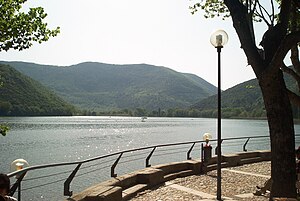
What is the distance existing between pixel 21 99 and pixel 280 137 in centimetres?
11748

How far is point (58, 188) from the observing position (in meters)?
21.5

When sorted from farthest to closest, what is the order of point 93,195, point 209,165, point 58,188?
point 58,188 → point 209,165 → point 93,195

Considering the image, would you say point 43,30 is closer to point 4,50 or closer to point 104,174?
point 4,50

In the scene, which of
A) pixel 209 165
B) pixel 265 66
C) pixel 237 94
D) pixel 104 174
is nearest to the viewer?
pixel 265 66

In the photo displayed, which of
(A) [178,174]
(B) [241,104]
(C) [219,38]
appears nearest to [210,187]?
(A) [178,174]

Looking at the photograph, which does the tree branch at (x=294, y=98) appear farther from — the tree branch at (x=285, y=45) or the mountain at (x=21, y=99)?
the mountain at (x=21, y=99)

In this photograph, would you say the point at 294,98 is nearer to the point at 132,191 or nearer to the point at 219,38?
the point at 219,38

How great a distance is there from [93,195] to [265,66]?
4387 millimetres

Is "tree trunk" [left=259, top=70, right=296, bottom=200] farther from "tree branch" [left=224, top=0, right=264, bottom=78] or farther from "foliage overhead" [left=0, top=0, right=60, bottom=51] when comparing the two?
"foliage overhead" [left=0, top=0, right=60, bottom=51]

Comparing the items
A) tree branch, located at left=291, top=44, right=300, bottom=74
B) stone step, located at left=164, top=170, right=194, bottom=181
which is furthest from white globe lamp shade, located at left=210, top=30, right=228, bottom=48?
stone step, located at left=164, top=170, right=194, bottom=181

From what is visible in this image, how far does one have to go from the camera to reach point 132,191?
29.9 ft

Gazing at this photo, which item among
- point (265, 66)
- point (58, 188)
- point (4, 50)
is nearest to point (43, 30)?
point (4, 50)

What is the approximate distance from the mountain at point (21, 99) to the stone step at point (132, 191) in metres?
99.1

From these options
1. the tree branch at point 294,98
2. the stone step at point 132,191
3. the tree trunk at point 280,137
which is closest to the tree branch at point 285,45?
the tree trunk at point 280,137
